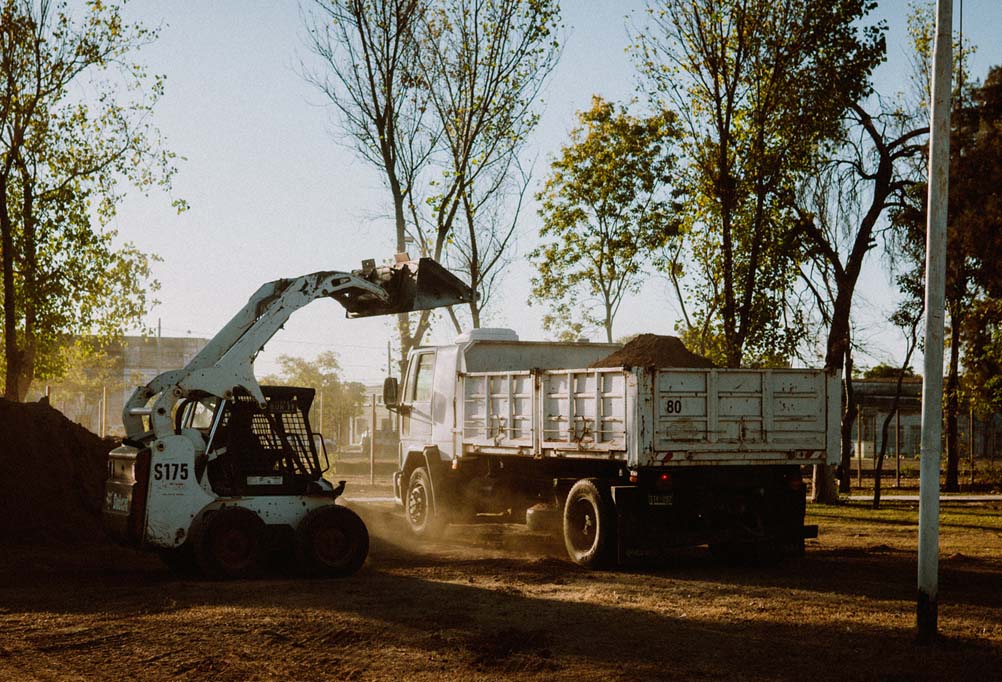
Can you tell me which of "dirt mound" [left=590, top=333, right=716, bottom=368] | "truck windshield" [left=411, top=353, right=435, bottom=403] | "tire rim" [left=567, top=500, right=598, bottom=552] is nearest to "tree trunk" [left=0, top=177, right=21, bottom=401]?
"truck windshield" [left=411, top=353, right=435, bottom=403]


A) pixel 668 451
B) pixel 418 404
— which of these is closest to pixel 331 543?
pixel 668 451

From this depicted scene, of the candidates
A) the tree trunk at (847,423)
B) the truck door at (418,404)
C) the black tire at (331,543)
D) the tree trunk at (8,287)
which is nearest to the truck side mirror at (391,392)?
the truck door at (418,404)

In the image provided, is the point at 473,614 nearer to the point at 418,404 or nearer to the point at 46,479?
the point at 418,404

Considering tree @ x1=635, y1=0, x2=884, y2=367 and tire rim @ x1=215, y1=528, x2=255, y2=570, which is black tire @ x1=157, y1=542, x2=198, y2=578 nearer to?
tire rim @ x1=215, y1=528, x2=255, y2=570

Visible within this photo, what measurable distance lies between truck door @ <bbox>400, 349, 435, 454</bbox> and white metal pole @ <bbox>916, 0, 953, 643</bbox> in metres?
9.36

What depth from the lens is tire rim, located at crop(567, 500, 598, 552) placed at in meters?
13.6

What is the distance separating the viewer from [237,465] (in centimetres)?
1270

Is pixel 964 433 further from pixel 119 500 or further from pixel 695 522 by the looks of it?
pixel 119 500

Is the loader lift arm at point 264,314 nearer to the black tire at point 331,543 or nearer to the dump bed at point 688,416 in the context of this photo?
the black tire at point 331,543

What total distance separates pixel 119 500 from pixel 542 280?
2007cm

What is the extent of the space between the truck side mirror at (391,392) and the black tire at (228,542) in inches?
204

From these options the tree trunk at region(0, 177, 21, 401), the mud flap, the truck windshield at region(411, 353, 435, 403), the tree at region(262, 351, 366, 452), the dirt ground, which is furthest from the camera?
the tree at region(262, 351, 366, 452)

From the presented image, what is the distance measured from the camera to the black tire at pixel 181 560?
12352 millimetres

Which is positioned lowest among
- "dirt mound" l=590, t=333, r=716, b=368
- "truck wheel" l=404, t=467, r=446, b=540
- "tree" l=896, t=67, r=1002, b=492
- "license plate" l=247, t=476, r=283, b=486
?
"truck wheel" l=404, t=467, r=446, b=540
